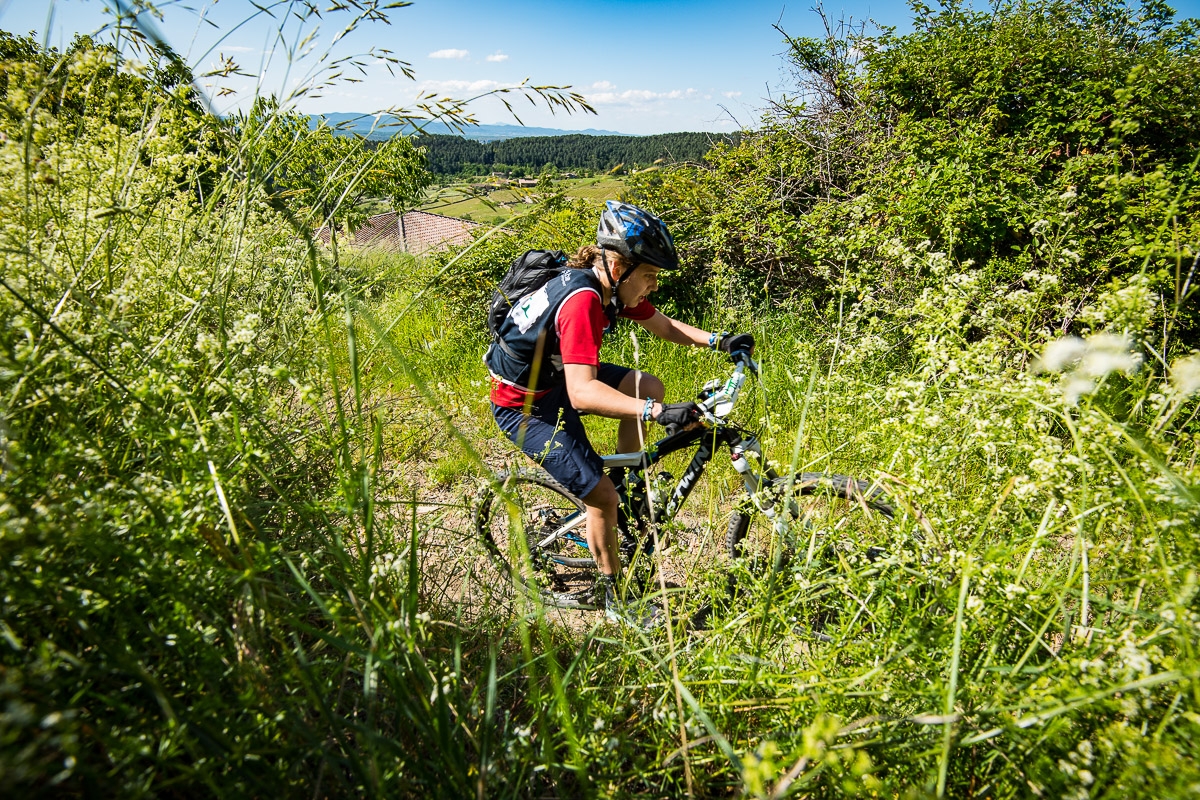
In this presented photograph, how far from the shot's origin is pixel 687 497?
3564 millimetres

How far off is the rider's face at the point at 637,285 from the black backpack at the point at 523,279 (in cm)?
38

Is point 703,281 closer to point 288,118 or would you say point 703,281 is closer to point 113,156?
point 288,118

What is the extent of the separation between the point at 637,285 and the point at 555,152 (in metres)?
7.43

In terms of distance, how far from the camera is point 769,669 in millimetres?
1805

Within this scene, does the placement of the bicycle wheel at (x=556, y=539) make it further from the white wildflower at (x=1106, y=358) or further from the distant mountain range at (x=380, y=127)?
the white wildflower at (x=1106, y=358)

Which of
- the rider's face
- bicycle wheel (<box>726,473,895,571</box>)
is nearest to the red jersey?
the rider's face

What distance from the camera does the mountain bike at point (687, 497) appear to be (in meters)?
2.08

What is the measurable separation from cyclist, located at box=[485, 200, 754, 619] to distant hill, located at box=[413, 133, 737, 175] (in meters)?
0.49

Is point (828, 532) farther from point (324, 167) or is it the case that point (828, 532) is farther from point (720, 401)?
Answer: point (324, 167)

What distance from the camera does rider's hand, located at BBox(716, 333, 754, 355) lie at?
3400 mm

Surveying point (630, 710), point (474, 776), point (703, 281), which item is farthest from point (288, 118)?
point (703, 281)

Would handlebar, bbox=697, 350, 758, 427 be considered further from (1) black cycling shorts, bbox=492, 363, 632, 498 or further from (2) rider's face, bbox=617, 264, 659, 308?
(2) rider's face, bbox=617, 264, 659, 308

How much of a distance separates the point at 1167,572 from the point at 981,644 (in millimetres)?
621

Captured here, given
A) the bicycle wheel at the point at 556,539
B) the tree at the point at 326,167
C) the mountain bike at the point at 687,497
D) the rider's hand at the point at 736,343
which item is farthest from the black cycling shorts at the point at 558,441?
the tree at the point at 326,167
